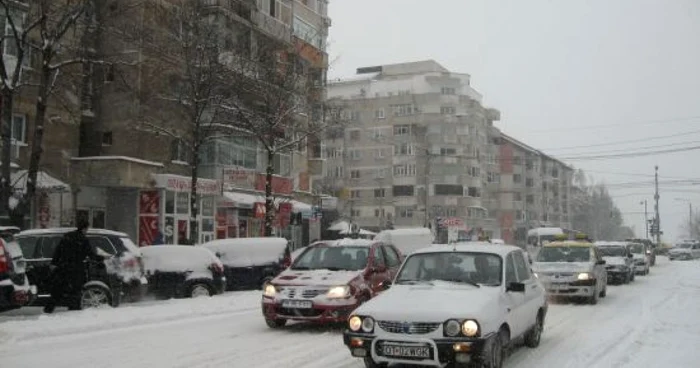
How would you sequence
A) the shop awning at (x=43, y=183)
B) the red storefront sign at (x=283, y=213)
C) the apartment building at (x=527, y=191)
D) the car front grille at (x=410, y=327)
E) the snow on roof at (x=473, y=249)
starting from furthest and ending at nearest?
the apartment building at (x=527, y=191) → the red storefront sign at (x=283, y=213) → the shop awning at (x=43, y=183) → the snow on roof at (x=473, y=249) → the car front grille at (x=410, y=327)

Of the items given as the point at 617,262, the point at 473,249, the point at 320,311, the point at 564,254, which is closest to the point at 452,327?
the point at 473,249

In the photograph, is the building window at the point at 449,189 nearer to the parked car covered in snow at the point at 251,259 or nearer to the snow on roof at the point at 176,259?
the parked car covered in snow at the point at 251,259

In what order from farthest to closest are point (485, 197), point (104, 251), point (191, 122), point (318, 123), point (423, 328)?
point (485, 197)
point (318, 123)
point (191, 122)
point (104, 251)
point (423, 328)

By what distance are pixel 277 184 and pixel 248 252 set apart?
1906cm

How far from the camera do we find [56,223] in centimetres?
2953

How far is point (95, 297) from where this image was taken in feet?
47.5

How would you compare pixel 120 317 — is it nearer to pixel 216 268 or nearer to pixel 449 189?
pixel 216 268

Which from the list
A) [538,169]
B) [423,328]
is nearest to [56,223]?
[423,328]

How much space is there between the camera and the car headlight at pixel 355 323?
26.4 feet

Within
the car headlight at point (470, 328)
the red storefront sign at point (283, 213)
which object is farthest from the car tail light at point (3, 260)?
the red storefront sign at point (283, 213)

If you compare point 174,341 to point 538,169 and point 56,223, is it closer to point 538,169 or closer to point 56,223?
point 56,223

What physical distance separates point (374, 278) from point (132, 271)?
5.28 meters

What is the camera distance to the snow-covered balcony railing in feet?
99.7

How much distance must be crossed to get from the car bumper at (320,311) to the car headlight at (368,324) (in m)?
3.78
